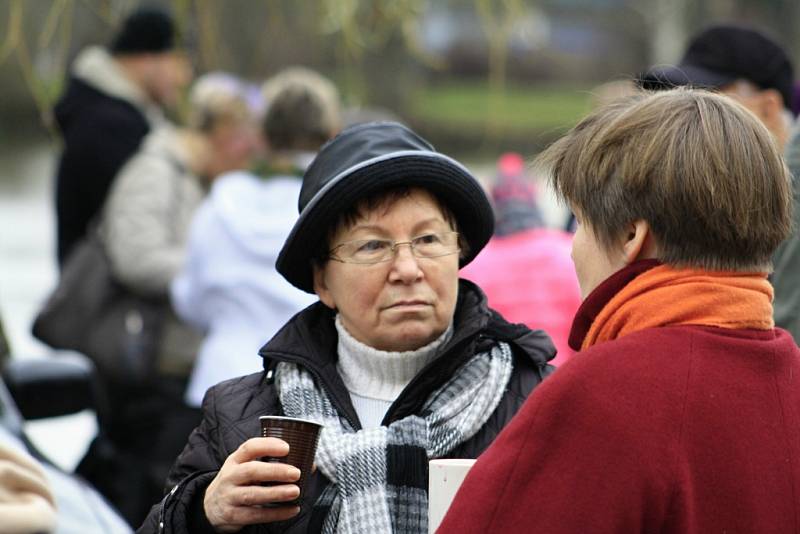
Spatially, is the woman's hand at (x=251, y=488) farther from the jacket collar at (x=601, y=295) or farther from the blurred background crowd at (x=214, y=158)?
the blurred background crowd at (x=214, y=158)

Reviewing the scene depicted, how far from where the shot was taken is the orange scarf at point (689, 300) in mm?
2029

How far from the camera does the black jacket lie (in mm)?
5965

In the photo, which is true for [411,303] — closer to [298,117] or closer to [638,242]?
[638,242]

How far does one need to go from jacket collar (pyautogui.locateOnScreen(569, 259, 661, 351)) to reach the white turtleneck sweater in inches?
22.8

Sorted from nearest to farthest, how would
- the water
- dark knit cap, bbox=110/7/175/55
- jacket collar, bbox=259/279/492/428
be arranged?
jacket collar, bbox=259/279/492/428
dark knit cap, bbox=110/7/175/55
the water

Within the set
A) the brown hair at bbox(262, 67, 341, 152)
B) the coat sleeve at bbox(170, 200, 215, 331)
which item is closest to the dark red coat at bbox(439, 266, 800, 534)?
the coat sleeve at bbox(170, 200, 215, 331)

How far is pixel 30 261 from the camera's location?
1628 cm

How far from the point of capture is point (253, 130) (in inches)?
253

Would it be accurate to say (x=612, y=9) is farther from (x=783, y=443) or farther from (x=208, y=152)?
(x=783, y=443)

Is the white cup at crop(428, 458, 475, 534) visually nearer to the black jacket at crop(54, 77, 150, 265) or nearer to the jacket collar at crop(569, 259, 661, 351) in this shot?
the jacket collar at crop(569, 259, 661, 351)

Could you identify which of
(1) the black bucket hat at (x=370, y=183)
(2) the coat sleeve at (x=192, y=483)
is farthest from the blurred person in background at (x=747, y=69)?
(2) the coat sleeve at (x=192, y=483)

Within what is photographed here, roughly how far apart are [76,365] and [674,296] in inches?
102

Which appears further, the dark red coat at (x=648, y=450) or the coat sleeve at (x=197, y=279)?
the coat sleeve at (x=197, y=279)

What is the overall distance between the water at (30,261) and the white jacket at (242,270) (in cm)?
59
